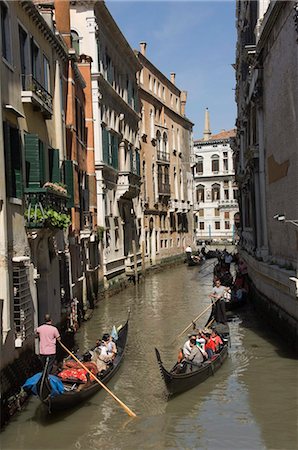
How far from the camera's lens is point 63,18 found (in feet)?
49.9

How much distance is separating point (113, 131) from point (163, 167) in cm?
1296

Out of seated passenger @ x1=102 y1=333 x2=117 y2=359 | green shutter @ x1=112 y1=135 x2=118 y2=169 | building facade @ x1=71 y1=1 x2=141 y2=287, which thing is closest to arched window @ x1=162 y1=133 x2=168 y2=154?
building facade @ x1=71 y1=1 x2=141 y2=287

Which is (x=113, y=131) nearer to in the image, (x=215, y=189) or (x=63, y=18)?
(x=63, y=18)

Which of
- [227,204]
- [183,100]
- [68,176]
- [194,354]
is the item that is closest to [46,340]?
[194,354]

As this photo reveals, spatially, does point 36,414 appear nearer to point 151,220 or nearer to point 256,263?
point 256,263

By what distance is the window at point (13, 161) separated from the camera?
8.44 meters

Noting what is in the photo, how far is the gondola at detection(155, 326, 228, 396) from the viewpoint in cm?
873

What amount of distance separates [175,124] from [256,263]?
24535 millimetres

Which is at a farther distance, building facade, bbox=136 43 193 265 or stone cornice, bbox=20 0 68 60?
building facade, bbox=136 43 193 265

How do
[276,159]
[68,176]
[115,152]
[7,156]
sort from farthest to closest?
1. [115,152]
2. [276,159]
3. [68,176]
4. [7,156]

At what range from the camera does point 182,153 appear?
40.7 m

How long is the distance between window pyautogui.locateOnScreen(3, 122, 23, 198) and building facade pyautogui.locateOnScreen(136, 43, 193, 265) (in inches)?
762

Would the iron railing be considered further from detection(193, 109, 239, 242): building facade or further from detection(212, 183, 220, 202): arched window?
detection(212, 183, 220, 202): arched window

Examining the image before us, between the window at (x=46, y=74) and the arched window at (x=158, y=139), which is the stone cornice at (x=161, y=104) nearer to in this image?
the arched window at (x=158, y=139)
